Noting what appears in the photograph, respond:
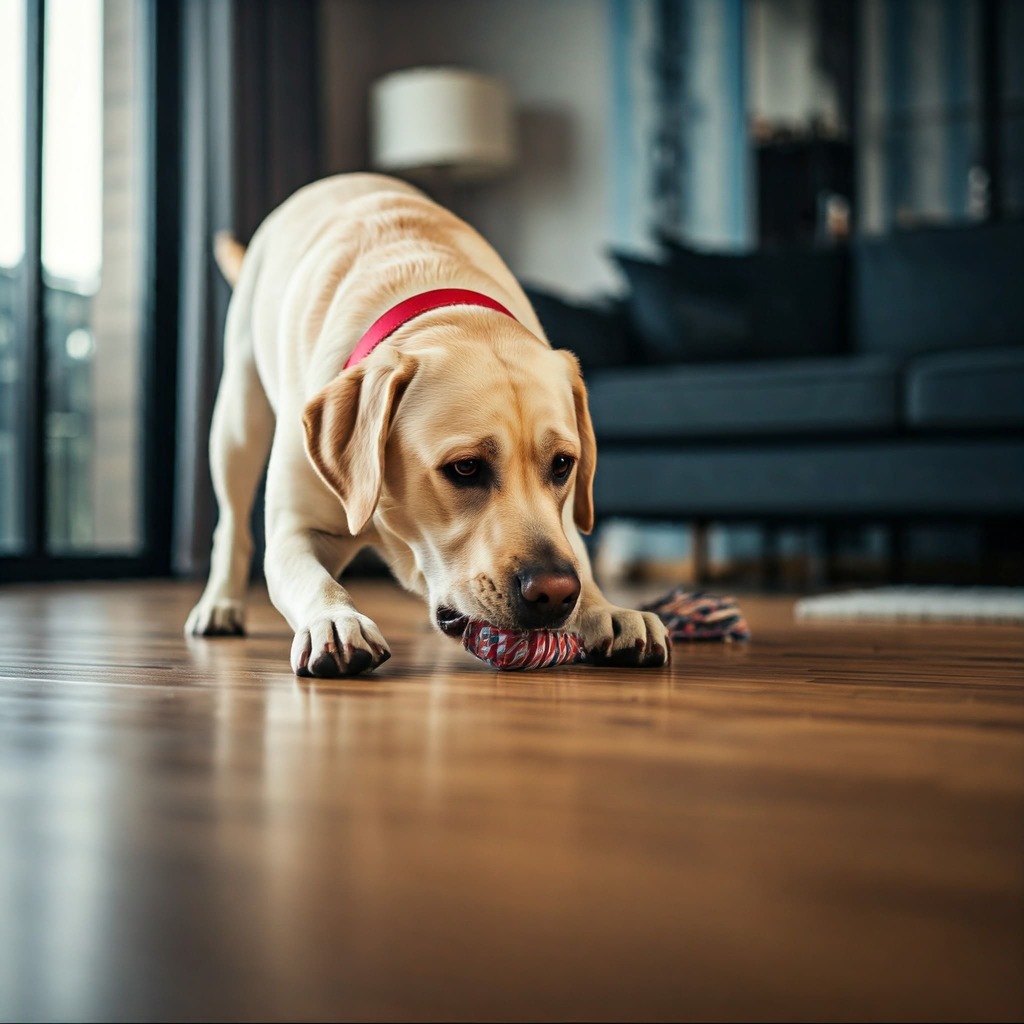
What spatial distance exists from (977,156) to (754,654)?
194 inches

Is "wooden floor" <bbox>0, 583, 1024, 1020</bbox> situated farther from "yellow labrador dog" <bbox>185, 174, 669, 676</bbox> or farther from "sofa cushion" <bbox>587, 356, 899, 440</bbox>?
"sofa cushion" <bbox>587, 356, 899, 440</bbox>

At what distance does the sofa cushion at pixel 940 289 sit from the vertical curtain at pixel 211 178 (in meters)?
2.34

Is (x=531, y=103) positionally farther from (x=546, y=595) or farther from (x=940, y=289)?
(x=546, y=595)

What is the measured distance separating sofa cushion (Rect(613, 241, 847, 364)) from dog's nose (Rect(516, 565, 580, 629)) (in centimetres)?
304

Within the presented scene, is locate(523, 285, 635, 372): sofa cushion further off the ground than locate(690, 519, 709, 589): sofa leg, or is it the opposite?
locate(523, 285, 635, 372): sofa cushion

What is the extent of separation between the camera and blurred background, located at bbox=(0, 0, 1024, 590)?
3812mm

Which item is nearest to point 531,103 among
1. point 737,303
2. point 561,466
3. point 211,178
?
point 211,178

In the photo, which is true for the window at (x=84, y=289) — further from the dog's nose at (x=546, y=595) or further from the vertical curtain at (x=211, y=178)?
the dog's nose at (x=546, y=595)

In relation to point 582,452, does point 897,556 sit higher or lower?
lower

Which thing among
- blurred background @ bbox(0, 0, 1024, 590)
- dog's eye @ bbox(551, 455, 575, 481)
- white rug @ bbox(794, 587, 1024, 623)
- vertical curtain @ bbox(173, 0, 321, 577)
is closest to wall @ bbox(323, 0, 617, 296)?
blurred background @ bbox(0, 0, 1024, 590)

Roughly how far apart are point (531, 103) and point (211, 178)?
2.18 metres

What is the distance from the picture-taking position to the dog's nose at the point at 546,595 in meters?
1.40

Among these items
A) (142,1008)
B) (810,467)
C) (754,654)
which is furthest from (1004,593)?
(142,1008)

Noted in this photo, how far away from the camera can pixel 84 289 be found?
4609 mm
